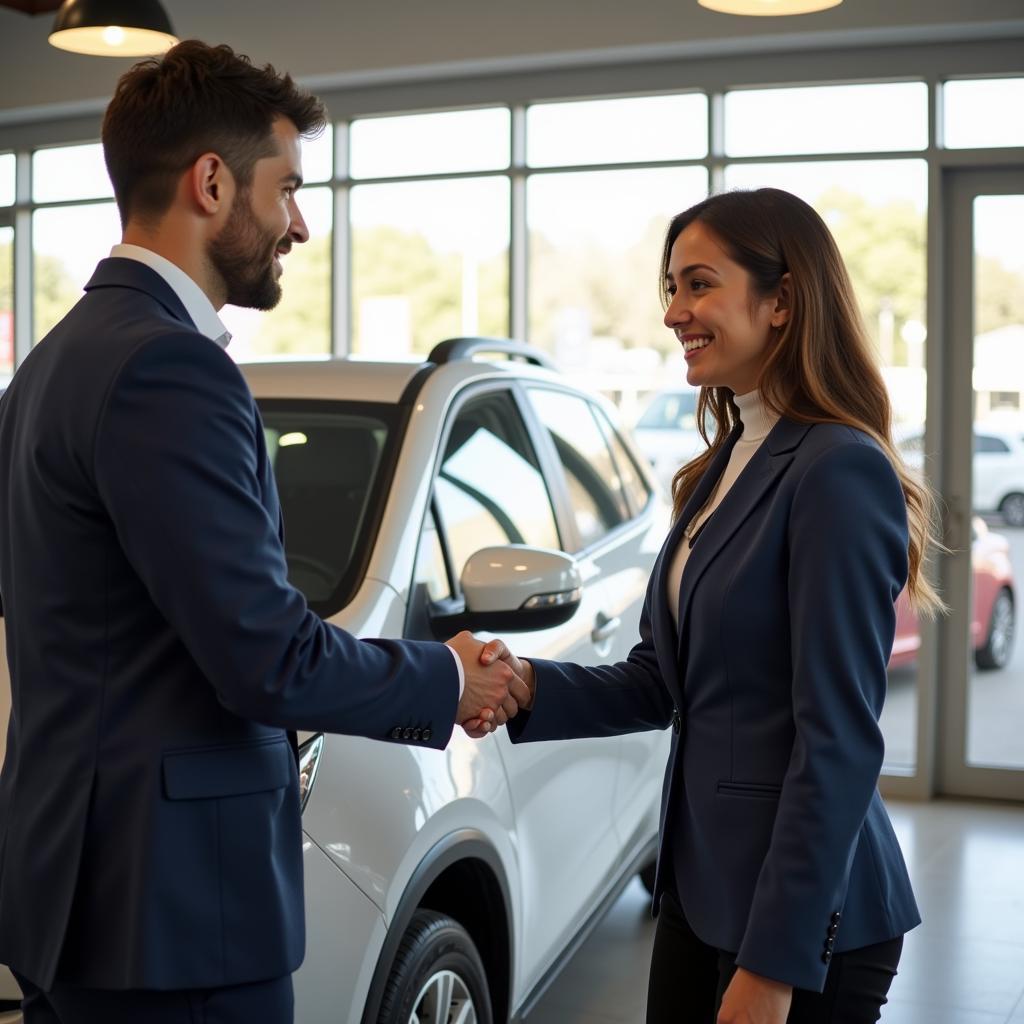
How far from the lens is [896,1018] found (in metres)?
3.62

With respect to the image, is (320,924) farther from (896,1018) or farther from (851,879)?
(896,1018)

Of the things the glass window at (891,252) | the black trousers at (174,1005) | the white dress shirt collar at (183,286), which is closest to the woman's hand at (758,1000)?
the black trousers at (174,1005)

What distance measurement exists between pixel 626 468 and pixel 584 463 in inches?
15.2

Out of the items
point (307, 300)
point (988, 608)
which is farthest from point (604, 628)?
point (307, 300)

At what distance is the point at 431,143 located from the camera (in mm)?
7078

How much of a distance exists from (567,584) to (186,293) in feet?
3.71

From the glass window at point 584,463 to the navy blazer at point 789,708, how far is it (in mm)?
1648

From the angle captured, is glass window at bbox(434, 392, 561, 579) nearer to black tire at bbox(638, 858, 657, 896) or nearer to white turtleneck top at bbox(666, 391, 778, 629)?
white turtleneck top at bbox(666, 391, 778, 629)

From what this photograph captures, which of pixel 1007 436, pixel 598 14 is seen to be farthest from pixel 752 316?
pixel 598 14

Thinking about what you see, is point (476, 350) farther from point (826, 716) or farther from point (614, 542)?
point (826, 716)

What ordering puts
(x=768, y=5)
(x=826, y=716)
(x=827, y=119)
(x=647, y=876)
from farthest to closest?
1. (x=827, y=119)
2. (x=647, y=876)
3. (x=768, y=5)
4. (x=826, y=716)

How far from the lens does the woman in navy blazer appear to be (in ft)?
5.11

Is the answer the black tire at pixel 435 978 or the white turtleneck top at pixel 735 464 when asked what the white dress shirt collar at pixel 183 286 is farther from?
the black tire at pixel 435 978

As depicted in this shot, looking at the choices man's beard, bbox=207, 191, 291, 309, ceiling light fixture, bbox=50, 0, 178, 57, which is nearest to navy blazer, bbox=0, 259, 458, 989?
man's beard, bbox=207, 191, 291, 309
